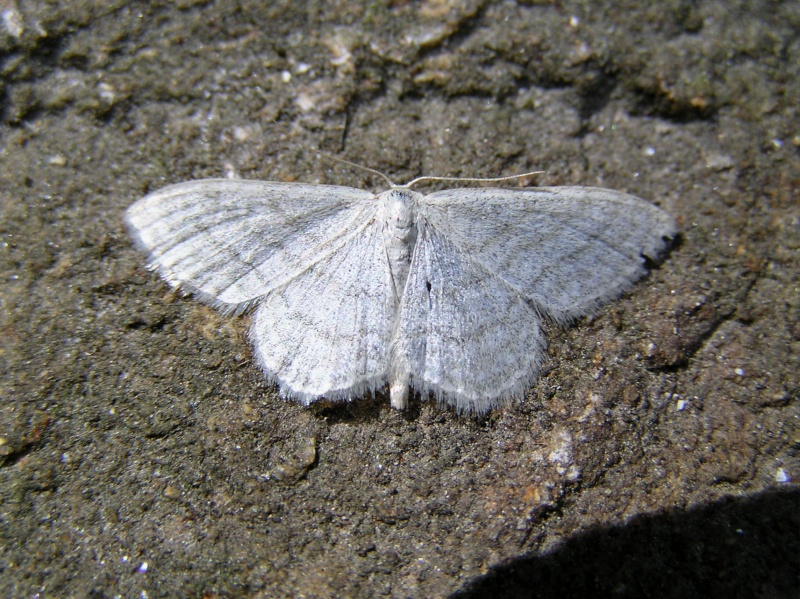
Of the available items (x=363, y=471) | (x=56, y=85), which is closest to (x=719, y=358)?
(x=363, y=471)

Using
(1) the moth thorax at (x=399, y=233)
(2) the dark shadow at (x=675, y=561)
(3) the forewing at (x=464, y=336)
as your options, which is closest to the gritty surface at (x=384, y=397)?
(2) the dark shadow at (x=675, y=561)

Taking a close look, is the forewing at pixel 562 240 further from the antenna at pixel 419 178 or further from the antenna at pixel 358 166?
the antenna at pixel 358 166

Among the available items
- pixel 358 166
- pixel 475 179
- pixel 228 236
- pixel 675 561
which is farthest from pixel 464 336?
pixel 675 561

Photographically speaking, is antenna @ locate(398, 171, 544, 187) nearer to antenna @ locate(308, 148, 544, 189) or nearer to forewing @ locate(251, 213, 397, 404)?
antenna @ locate(308, 148, 544, 189)

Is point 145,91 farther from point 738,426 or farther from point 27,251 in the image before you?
point 738,426

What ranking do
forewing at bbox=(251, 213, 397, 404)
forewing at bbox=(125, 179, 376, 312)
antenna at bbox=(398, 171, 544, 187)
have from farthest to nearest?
antenna at bbox=(398, 171, 544, 187) < forewing at bbox=(125, 179, 376, 312) < forewing at bbox=(251, 213, 397, 404)

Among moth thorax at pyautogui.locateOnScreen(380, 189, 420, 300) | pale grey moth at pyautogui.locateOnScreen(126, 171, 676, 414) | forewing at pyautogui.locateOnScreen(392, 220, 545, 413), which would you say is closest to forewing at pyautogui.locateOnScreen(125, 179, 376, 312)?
pale grey moth at pyautogui.locateOnScreen(126, 171, 676, 414)
